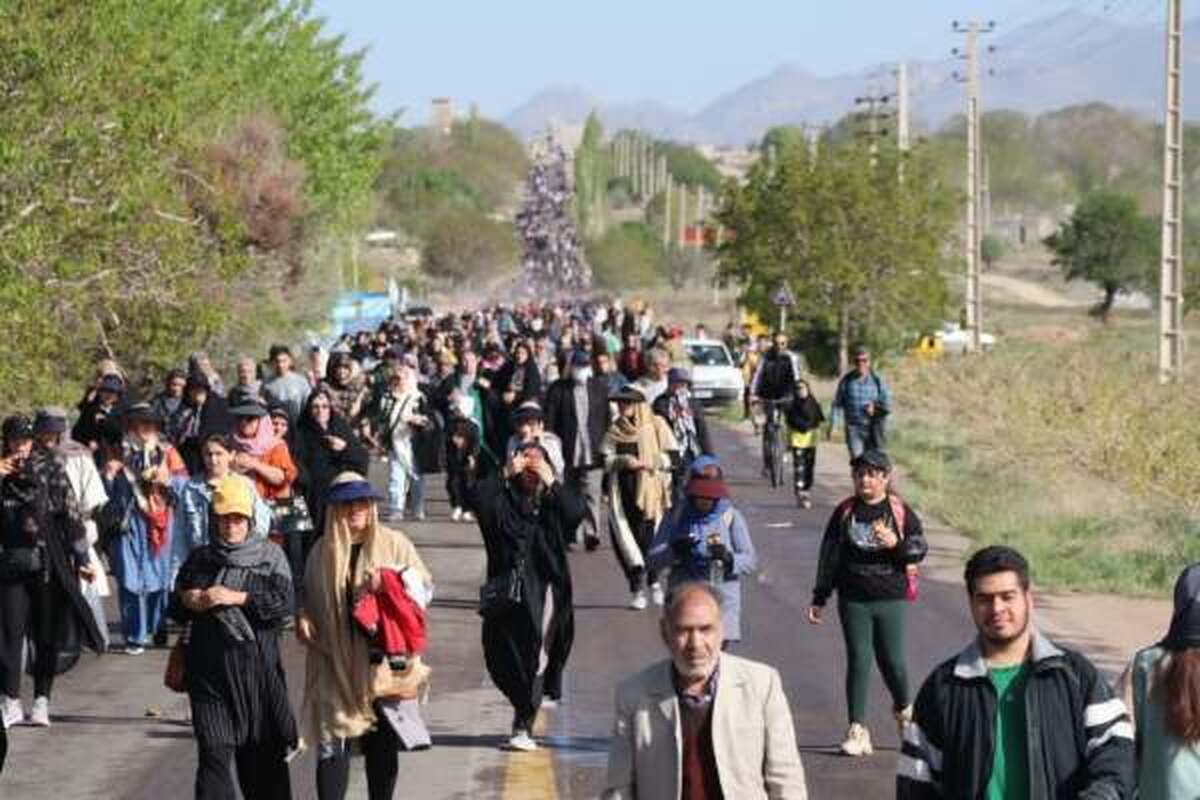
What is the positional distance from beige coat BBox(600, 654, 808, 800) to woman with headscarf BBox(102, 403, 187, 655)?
1083 cm

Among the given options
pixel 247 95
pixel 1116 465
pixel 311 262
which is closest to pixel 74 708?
pixel 1116 465

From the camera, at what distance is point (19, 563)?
15094 millimetres

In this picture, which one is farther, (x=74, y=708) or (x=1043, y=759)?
(x=74, y=708)

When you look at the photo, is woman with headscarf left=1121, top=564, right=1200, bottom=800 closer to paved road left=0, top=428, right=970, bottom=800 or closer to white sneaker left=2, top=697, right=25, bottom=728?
paved road left=0, top=428, right=970, bottom=800

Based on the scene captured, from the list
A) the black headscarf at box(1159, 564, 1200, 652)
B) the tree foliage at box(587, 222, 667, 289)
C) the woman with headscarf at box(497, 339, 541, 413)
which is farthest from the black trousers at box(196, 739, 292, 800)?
the tree foliage at box(587, 222, 667, 289)

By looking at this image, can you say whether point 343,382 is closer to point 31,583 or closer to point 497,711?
point 497,711

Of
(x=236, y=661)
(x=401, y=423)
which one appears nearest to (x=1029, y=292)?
(x=401, y=423)

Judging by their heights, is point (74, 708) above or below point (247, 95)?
below

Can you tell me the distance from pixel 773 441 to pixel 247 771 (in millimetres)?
21635

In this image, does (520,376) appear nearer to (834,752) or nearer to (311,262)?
(834,752)

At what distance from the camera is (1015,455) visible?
123ft

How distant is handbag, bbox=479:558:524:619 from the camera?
46.9 feet

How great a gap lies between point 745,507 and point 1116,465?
262 inches

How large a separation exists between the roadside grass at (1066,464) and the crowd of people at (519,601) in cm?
433
